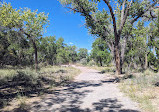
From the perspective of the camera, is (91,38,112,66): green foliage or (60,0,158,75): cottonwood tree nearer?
(60,0,158,75): cottonwood tree

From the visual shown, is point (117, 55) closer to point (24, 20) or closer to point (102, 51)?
point (24, 20)

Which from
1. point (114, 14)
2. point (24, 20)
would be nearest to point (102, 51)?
point (114, 14)

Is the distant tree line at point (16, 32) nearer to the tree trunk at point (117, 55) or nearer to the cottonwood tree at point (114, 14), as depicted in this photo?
the cottonwood tree at point (114, 14)

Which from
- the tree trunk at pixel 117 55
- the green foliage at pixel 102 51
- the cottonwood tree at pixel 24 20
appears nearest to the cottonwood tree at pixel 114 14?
the tree trunk at pixel 117 55

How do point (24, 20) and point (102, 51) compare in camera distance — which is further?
point (102, 51)

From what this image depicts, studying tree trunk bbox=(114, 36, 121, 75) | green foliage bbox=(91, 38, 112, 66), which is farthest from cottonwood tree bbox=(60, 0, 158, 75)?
green foliage bbox=(91, 38, 112, 66)

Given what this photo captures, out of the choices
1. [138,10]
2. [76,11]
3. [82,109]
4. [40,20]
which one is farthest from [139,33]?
[82,109]

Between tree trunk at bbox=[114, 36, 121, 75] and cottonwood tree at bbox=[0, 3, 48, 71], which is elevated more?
cottonwood tree at bbox=[0, 3, 48, 71]

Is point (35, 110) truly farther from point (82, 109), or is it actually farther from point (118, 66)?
point (118, 66)

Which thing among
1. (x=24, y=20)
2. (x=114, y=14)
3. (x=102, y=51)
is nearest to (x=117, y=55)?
(x=114, y=14)

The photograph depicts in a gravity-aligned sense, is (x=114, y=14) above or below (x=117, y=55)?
above

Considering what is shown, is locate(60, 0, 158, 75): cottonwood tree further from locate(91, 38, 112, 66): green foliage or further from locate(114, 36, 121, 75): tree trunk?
locate(91, 38, 112, 66): green foliage

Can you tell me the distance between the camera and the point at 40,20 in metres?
11.5

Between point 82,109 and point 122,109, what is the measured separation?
4.31 ft
